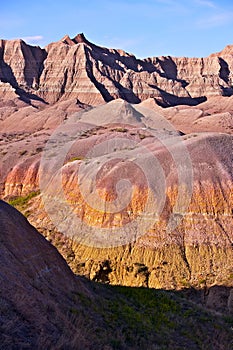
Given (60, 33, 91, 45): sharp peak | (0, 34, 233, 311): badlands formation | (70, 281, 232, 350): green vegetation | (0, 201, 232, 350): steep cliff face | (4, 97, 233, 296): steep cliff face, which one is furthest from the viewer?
(60, 33, 91, 45): sharp peak

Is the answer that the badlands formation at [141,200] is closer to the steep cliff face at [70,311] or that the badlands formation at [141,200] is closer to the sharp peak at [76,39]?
the steep cliff face at [70,311]

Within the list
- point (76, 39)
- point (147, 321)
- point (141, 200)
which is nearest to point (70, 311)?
point (147, 321)

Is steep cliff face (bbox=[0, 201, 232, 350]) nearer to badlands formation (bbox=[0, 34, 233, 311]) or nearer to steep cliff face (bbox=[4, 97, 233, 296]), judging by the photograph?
badlands formation (bbox=[0, 34, 233, 311])

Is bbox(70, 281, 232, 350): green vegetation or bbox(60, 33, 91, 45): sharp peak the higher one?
bbox(60, 33, 91, 45): sharp peak

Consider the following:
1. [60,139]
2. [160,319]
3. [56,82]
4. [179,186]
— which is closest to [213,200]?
[179,186]

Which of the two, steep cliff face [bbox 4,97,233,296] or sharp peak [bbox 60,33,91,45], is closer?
steep cliff face [bbox 4,97,233,296]

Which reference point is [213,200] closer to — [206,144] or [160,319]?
[206,144]

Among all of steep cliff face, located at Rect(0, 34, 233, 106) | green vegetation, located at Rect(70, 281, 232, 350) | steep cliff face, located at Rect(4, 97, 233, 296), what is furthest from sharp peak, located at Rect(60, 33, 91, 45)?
green vegetation, located at Rect(70, 281, 232, 350)

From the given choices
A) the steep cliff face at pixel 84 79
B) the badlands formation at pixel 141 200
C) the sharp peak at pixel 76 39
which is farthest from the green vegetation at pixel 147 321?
the sharp peak at pixel 76 39

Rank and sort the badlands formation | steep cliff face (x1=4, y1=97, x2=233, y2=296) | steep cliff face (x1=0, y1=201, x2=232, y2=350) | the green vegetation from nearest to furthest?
steep cliff face (x1=0, y1=201, x2=232, y2=350) < the green vegetation < steep cliff face (x1=4, y1=97, x2=233, y2=296) < the badlands formation
